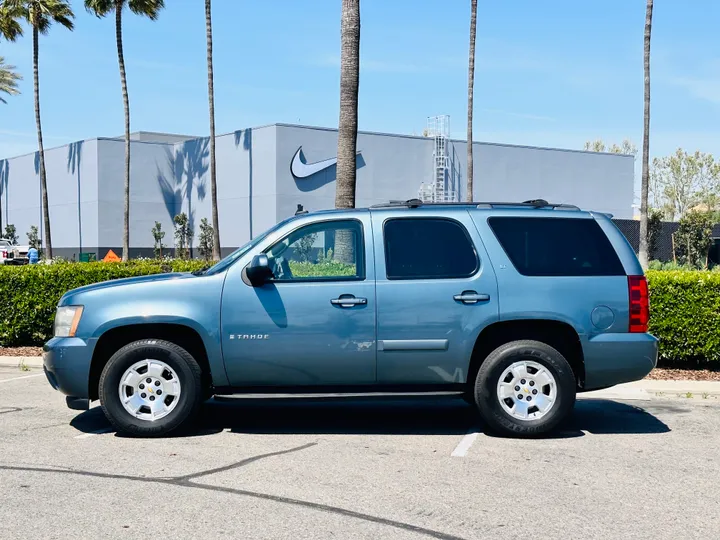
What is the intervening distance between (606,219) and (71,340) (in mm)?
4848

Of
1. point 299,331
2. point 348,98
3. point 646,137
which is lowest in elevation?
point 299,331

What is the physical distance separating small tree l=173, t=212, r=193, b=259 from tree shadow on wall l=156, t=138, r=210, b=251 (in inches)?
18.3

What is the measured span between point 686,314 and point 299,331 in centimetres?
578

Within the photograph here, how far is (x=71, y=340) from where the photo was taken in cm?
758

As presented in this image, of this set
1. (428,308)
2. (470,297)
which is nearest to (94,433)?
(428,308)

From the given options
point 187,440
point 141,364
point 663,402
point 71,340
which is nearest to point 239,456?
point 187,440

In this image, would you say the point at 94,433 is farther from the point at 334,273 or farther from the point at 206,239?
the point at 206,239

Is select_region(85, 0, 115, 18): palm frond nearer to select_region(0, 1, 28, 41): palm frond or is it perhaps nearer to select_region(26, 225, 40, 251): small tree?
select_region(0, 1, 28, 41): palm frond

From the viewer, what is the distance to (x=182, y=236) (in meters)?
45.0

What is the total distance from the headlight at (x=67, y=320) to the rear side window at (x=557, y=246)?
3.70 meters

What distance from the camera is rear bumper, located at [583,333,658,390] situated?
7566 mm

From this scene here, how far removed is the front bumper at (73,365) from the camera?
7527mm

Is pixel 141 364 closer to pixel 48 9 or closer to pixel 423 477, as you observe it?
pixel 423 477

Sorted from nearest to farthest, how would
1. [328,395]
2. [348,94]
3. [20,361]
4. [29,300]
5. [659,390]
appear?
[328,395] < [659,390] < [20,361] < [29,300] < [348,94]
